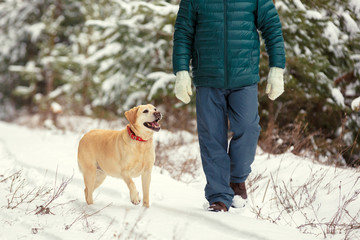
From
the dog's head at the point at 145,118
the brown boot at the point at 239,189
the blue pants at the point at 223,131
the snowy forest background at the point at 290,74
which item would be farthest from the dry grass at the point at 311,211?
the dog's head at the point at 145,118

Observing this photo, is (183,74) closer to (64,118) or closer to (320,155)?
(320,155)

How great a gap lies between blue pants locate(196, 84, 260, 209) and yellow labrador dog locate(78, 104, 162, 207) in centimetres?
51

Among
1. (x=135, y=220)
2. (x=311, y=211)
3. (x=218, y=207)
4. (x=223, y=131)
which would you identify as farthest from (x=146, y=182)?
(x=311, y=211)

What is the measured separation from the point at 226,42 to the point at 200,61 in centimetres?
29

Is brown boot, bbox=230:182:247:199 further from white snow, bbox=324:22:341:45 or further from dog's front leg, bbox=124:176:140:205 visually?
white snow, bbox=324:22:341:45

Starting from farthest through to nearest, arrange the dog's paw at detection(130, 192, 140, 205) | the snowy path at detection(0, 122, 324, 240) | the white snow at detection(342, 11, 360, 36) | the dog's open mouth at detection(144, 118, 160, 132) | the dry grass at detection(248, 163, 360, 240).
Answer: the white snow at detection(342, 11, 360, 36) → the dog's paw at detection(130, 192, 140, 205) → the dog's open mouth at detection(144, 118, 160, 132) → the dry grass at detection(248, 163, 360, 240) → the snowy path at detection(0, 122, 324, 240)

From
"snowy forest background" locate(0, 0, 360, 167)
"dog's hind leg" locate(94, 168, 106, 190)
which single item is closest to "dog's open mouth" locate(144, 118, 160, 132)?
"dog's hind leg" locate(94, 168, 106, 190)

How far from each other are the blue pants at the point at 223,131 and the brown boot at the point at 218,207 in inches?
1.3

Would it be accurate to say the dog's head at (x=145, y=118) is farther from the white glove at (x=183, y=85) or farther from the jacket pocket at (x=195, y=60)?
the jacket pocket at (x=195, y=60)

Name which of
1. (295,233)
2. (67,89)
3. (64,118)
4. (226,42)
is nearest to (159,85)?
(226,42)

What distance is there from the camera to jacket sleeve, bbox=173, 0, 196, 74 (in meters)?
3.30

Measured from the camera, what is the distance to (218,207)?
10.5 ft

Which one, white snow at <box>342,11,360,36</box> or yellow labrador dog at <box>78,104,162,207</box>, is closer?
yellow labrador dog at <box>78,104,162,207</box>

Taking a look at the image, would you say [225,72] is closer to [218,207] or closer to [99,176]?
[218,207]
